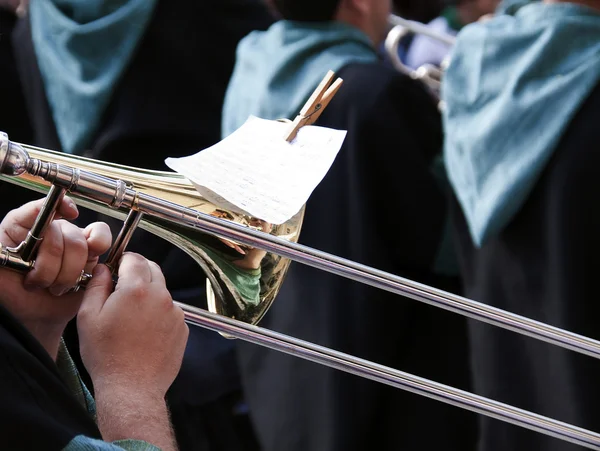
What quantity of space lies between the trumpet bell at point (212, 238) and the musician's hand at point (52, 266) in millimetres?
40

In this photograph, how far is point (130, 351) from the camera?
4.21 feet

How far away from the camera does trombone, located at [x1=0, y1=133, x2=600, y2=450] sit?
1305 millimetres

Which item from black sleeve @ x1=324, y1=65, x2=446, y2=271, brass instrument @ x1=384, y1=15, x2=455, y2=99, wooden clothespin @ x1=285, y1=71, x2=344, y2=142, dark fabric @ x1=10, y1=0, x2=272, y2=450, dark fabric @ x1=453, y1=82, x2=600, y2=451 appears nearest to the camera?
wooden clothespin @ x1=285, y1=71, x2=344, y2=142

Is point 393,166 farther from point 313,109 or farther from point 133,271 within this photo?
point 133,271

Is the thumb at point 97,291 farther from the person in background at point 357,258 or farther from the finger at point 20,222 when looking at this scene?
the person in background at point 357,258

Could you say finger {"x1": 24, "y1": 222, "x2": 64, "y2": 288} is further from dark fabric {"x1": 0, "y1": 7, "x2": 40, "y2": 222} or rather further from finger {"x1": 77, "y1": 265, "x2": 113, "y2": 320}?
dark fabric {"x1": 0, "y1": 7, "x2": 40, "y2": 222}

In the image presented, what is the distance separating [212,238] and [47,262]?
267mm

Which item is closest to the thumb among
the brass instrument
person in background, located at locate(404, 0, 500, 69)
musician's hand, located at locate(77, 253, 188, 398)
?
musician's hand, located at locate(77, 253, 188, 398)

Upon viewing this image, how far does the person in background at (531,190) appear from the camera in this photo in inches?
94.2

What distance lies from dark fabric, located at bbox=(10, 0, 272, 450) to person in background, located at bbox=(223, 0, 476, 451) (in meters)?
0.15

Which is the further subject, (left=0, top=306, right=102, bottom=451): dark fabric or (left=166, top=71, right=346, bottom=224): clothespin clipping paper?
(left=166, top=71, right=346, bottom=224): clothespin clipping paper

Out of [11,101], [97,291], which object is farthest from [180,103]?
[97,291]

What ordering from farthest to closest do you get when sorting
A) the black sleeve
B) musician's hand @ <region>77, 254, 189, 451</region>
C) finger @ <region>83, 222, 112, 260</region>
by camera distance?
the black sleeve < finger @ <region>83, 222, 112, 260</region> < musician's hand @ <region>77, 254, 189, 451</region>

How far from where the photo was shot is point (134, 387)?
1.27m
